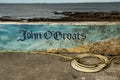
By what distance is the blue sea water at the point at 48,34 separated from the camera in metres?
4.97

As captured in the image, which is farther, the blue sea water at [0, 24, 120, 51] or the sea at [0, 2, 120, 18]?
the sea at [0, 2, 120, 18]

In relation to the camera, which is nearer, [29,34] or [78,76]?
[78,76]

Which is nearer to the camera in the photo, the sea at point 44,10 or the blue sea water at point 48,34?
the blue sea water at point 48,34

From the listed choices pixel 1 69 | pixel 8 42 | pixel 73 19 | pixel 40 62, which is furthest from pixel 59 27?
pixel 1 69

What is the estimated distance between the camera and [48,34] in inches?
200

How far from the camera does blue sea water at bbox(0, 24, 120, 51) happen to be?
497cm

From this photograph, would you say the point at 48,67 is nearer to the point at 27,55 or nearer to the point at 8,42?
the point at 27,55

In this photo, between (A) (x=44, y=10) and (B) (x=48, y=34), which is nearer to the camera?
(B) (x=48, y=34)

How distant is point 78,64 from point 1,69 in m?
1.48

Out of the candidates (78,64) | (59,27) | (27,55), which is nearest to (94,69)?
(78,64)

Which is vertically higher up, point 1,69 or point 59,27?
point 59,27

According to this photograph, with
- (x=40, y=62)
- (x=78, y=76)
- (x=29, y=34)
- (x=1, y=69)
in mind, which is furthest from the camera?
(x=29, y=34)

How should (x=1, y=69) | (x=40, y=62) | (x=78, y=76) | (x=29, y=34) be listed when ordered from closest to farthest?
(x=78, y=76)
(x=1, y=69)
(x=40, y=62)
(x=29, y=34)

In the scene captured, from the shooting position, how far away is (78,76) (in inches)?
163
